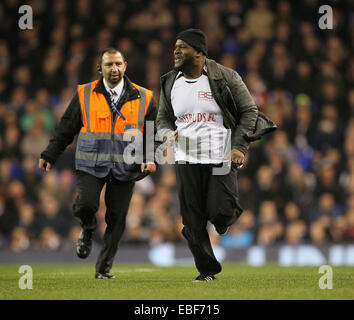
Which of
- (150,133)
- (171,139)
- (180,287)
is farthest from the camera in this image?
(150,133)

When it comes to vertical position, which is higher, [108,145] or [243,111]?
[243,111]

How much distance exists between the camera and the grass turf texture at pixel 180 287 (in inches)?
289

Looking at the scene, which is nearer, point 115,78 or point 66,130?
point 115,78

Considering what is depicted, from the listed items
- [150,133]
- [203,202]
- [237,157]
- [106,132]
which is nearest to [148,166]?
[150,133]

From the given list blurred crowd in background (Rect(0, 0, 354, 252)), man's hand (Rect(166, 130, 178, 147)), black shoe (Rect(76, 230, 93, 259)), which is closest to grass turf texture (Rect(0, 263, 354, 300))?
black shoe (Rect(76, 230, 93, 259))

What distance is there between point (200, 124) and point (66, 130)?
58.7 inches

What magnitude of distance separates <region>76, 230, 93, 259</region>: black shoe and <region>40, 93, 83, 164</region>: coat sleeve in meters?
0.85

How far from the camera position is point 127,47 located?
58.6ft

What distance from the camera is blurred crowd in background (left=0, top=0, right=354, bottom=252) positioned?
14820 mm

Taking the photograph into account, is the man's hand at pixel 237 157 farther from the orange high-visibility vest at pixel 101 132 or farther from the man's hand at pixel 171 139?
the orange high-visibility vest at pixel 101 132

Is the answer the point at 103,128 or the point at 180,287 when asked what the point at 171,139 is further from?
the point at 180,287

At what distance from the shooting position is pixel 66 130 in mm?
9172

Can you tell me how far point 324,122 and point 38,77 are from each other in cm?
574
